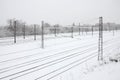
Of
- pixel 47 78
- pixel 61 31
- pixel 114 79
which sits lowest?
pixel 47 78

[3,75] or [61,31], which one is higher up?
[61,31]

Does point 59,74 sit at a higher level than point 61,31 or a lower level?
lower

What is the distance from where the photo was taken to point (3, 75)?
8234mm

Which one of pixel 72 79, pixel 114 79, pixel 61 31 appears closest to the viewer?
pixel 114 79

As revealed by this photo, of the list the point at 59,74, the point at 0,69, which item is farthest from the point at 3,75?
the point at 59,74

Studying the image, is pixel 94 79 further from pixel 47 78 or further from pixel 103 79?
pixel 47 78

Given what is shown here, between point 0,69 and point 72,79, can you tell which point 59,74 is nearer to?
point 72,79

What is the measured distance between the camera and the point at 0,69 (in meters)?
9.41

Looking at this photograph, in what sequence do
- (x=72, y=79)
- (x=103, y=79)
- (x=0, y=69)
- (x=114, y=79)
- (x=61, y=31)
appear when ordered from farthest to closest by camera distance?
(x=61, y=31)
(x=0, y=69)
(x=72, y=79)
(x=103, y=79)
(x=114, y=79)

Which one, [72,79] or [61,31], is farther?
[61,31]

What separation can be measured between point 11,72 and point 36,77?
231 cm

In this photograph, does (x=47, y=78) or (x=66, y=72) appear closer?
(x=47, y=78)

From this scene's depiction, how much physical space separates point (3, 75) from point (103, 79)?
720 centimetres

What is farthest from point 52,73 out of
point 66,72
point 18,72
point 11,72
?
point 11,72
